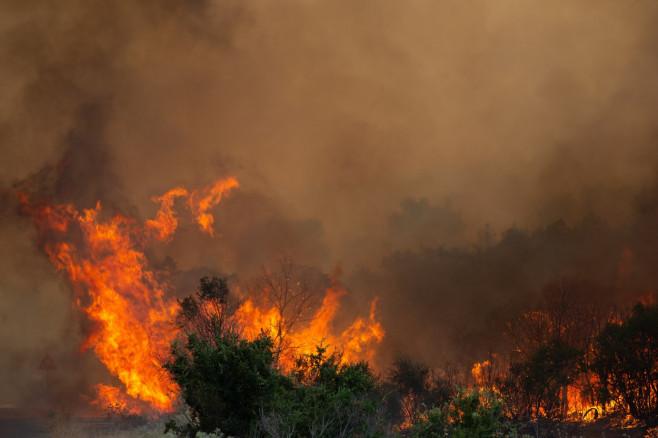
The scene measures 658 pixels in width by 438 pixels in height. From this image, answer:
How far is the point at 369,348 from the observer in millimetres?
47312

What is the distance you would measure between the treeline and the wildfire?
299 inches

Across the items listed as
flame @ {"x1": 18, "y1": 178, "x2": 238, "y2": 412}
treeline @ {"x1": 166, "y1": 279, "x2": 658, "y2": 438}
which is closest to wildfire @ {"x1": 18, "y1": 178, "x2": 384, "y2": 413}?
flame @ {"x1": 18, "y1": 178, "x2": 238, "y2": 412}

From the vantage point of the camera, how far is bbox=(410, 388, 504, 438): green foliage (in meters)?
12.4

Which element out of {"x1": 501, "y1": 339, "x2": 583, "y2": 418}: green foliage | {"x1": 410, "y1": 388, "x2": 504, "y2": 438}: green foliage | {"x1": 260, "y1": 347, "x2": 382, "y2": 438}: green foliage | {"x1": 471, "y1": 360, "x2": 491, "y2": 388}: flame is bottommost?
{"x1": 410, "y1": 388, "x2": 504, "y2": 438}: green foliage

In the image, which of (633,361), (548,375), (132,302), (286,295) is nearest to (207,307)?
(286,295)

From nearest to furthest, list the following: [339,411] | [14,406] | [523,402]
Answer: [339,411], [523,402], [14,406]

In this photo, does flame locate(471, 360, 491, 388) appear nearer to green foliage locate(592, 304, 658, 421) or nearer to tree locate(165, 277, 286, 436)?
green foliage locate(592, 304, 658, 421)

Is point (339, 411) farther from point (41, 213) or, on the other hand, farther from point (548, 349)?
point (41, 213)

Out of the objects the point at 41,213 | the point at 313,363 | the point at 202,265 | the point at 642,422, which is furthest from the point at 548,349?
the point at 41,213

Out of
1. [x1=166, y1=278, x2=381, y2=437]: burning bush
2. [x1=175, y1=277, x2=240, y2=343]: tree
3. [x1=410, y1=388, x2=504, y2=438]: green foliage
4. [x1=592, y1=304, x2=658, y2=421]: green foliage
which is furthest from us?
[x1=175, y1=277, x2=240, y2=343]: tree

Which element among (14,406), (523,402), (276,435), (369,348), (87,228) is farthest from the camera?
(14,406)

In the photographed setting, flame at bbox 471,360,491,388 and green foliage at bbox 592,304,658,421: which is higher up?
flame at bbox 471,360,491,388

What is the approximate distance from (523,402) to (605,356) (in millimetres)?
4582

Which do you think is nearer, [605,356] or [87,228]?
[605,356]
